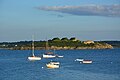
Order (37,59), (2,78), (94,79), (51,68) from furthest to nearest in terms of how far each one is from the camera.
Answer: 1. (37,59)
2. (51,68)
3. (2,78)
4. (94,79)

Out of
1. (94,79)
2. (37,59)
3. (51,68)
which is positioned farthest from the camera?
(37,59)

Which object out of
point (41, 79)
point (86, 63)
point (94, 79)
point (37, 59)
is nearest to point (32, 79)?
point (41, 79)

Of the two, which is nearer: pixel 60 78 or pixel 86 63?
pixel 60 78

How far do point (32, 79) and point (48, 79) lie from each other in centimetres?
280

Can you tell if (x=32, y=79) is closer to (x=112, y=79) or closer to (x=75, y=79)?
(x=75, y=79)

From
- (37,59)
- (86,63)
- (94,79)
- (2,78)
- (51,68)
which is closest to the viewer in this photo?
(94,79)

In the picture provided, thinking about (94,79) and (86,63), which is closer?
(94,79)

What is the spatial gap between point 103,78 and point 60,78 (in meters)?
7.37

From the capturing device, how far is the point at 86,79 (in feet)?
223

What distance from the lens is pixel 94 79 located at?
6744 centimetres

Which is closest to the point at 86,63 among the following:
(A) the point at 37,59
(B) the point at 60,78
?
(A) the point at 37,59

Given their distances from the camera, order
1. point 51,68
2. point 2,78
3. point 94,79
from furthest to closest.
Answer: point 51,68 → point 2,78 → point 94,79

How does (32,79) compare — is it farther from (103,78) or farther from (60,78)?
(103,78)

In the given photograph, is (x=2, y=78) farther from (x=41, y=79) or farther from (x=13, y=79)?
(x=41, y=79)
